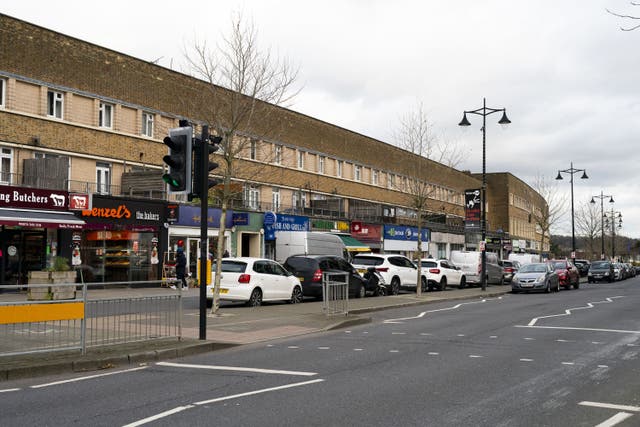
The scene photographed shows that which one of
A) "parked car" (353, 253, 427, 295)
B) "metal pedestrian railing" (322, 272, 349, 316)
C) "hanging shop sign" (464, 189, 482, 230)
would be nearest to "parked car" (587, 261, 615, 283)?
"hanging shop sign" (464, 189, 482, 230)

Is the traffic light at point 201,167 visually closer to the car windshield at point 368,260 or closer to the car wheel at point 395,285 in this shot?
the car windshield at point 368,260

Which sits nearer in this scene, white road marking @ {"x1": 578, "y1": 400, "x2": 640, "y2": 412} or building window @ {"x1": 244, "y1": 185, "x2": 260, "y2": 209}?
white road marking @ {"x1": 578, "y1": 400, "x2": 640, "y2": 412}

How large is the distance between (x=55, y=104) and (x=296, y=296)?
14.3 metres

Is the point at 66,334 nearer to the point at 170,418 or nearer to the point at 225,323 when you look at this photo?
the point at 170,418

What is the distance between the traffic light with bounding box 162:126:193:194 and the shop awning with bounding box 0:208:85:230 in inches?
539

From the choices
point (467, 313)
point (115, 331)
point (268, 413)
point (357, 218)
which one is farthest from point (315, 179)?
point (268, 413)

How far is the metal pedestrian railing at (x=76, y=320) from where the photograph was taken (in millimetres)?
9289

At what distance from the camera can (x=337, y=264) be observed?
23094 millimetres

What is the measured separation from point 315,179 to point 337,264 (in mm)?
22751

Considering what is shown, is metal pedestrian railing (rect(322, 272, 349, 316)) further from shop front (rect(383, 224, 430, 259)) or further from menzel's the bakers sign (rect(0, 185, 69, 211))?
shop front (rect(383, 224, 430, 259))

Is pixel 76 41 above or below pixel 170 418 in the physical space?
above

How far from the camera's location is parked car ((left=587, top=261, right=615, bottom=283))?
49875 millimetres

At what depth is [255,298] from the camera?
19.6 m

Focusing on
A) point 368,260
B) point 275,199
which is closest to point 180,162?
point 368,260
